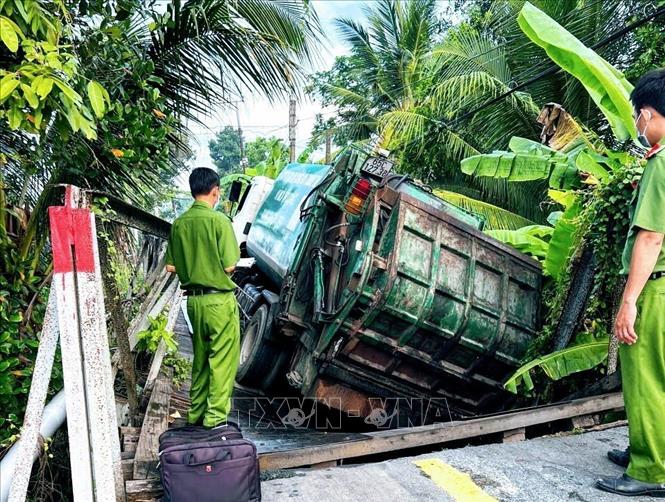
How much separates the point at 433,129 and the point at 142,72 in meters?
7.62

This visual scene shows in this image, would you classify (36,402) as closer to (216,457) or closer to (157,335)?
(216,457)

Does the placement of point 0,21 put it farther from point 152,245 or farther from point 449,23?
point 449,23

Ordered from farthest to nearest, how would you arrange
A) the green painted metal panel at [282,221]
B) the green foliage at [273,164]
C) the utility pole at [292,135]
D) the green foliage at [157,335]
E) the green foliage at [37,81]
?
the utility pole at [292,135], the green foliage at [273,164], the green painted metal panel at [282,221], the green foliage at [157,335], the green foliage at [37,81]

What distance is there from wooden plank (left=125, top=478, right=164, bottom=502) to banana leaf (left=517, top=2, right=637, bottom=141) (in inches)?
169

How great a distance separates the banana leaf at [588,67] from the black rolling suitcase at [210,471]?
3937 millimetres

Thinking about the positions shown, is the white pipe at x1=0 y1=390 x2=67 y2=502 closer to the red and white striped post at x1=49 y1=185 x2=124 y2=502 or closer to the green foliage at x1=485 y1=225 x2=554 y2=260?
the red and white striped post at x1=49 y1=185 x2=124 y2=502

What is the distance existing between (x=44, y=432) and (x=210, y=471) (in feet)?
3.04

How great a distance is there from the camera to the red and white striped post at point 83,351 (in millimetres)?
2145

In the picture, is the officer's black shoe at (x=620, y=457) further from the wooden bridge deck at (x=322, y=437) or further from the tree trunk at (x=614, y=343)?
the tree trunk at (x=614, y=343)

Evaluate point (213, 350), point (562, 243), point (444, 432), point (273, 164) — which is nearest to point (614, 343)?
point (562, 243)

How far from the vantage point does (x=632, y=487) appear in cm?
249

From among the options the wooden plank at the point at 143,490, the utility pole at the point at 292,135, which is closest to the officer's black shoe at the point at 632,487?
the wooden plank at the point at 143,490

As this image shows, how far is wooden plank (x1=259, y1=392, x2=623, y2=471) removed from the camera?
10.1 feet

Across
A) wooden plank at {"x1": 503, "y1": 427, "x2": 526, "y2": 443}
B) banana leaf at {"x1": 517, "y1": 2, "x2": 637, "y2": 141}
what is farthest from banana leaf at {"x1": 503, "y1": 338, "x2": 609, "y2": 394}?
banana leaf at {"x1": 517, "y1": 2, "x2": 637, "y2": 141}
